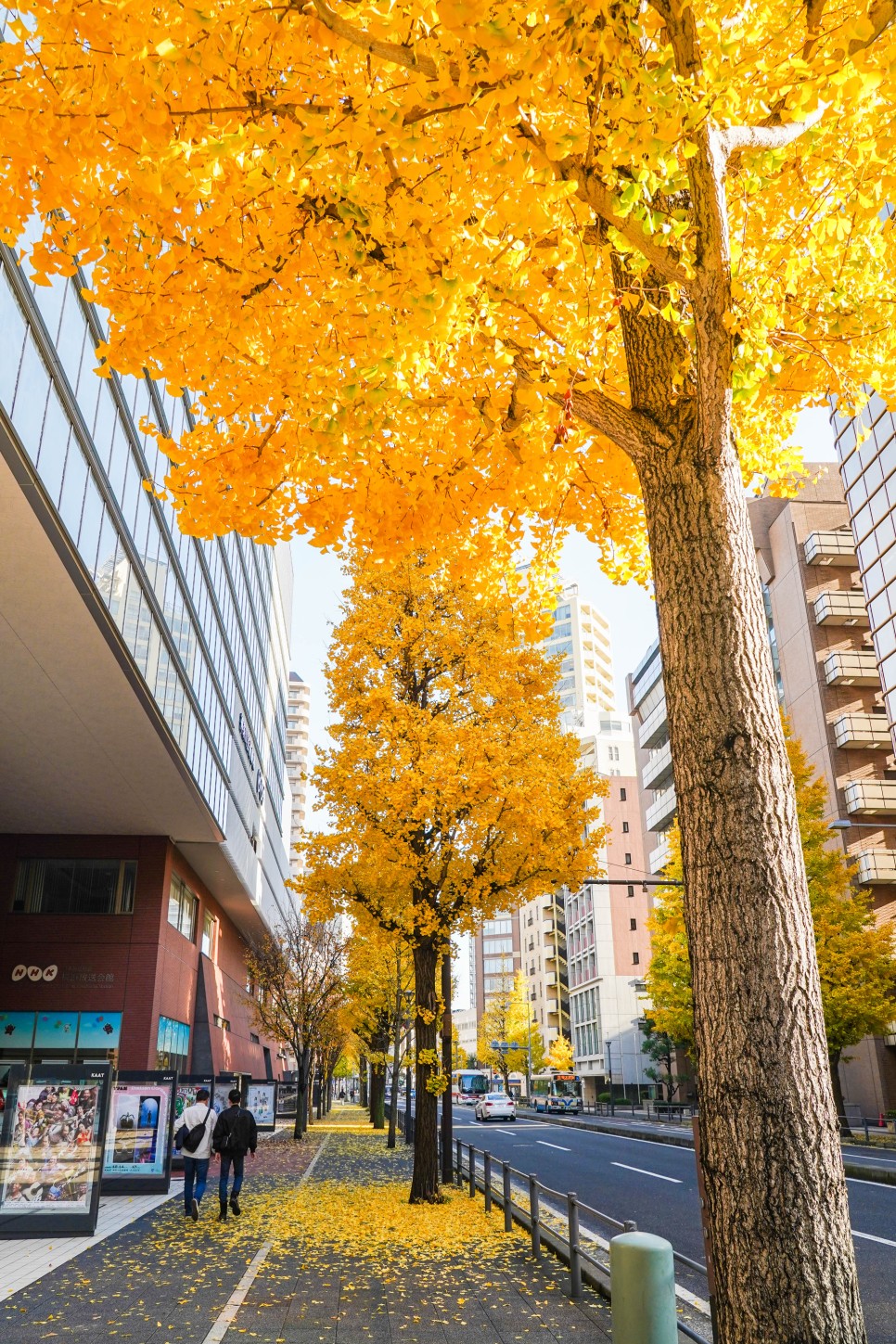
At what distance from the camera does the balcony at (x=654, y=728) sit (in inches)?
2351

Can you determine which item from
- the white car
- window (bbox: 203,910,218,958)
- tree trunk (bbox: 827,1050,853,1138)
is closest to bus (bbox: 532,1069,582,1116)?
the white car

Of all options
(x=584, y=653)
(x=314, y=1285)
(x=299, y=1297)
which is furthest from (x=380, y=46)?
(x=584, y=653)

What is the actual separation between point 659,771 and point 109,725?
46.5 metres

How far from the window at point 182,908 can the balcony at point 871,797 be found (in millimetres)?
Result: 25796

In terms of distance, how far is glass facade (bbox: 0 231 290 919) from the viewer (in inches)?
415

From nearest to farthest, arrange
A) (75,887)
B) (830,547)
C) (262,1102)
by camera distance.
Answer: (75,887)
(262,1102)
(830,547)

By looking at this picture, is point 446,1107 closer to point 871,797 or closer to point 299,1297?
point 299,1297

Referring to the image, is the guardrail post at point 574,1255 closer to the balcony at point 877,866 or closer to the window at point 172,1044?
the window at point 172,1044

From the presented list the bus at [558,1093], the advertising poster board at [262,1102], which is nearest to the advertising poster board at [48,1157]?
the advertising poster board at [262,1102]

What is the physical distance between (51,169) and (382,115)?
1789 millimetres

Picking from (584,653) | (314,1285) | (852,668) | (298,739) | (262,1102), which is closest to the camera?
(314,1285)

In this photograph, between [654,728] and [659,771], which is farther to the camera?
[654,728]

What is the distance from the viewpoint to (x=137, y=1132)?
→ 14922mm

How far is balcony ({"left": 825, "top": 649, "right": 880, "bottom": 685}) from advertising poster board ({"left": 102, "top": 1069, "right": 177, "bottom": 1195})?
34.0m
